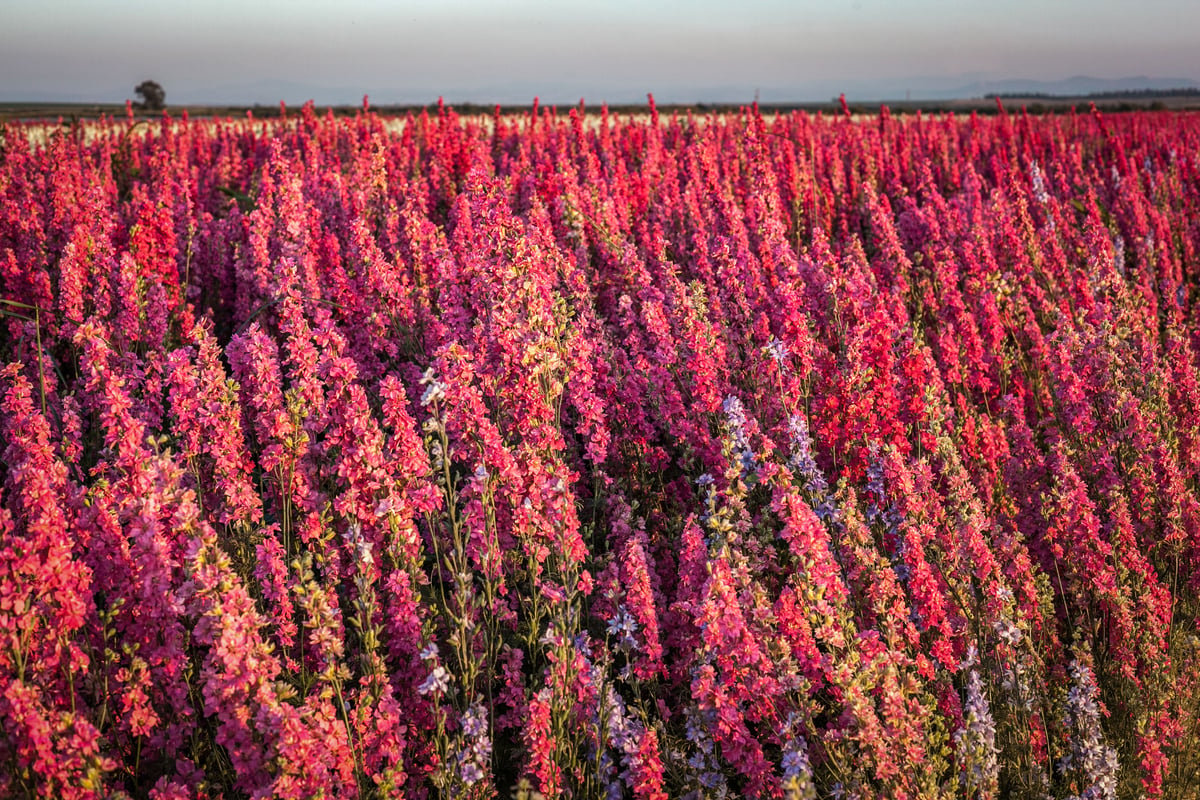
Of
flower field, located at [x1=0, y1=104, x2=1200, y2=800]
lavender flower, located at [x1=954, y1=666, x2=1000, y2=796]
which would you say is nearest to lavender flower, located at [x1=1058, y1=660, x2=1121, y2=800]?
flower field, located at [x1=0, y1=104, x2=1200, y2=800]

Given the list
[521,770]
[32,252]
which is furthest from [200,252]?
[521,770]

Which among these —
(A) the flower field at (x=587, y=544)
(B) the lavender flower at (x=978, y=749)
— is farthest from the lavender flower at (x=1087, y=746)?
(B) the lavender flower at (x=978, y=749)

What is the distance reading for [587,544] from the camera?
4043 millimetres

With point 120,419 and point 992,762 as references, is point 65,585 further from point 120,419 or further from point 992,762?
point 992,762

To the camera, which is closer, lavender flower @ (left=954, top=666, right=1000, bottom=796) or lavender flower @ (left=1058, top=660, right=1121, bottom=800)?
lavender flower @ (left=954, top=666, right=1000, bottom=796)

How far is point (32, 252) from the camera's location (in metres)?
6.69

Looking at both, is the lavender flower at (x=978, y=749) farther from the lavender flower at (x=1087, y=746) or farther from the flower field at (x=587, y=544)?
the lavender flower at (x=1087, y=746)

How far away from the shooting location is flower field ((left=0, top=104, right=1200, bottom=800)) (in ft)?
8.87

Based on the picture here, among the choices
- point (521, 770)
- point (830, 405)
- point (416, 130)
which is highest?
point (416, 130)

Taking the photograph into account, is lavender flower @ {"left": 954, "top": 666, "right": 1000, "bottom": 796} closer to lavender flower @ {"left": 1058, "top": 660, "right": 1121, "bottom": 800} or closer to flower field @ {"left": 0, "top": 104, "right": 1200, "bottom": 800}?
flower field @ {"left": 0, "top": 104, "right": 1200, "bottom": 800}

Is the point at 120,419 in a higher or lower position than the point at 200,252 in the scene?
lower

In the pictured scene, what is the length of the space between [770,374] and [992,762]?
205cm

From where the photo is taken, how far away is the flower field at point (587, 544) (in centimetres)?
270

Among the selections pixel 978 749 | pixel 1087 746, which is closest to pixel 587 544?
pixel 978 749
